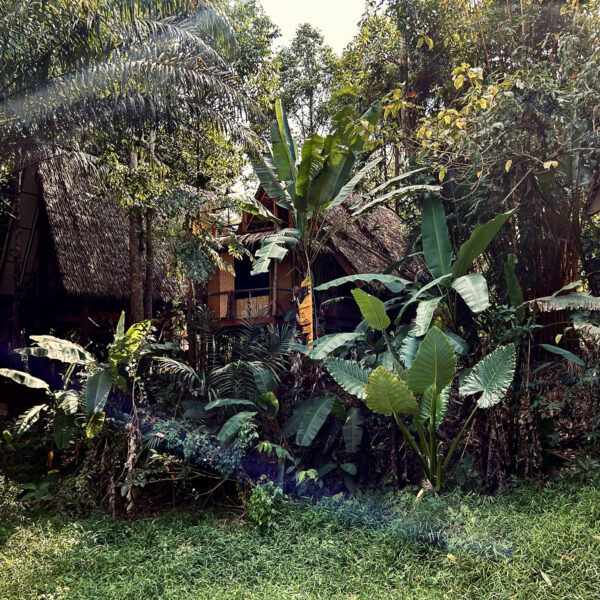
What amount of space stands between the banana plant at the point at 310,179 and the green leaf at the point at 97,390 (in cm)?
190

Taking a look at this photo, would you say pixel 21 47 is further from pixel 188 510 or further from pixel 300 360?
pixel 188 510

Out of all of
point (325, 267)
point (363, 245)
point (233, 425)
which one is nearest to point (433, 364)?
point (233, 425)

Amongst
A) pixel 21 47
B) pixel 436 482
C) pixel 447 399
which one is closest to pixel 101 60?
pixel 21 47

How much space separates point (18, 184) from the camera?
29.8 ft

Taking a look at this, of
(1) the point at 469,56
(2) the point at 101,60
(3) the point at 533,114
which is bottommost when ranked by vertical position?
(3) the point at 533,114

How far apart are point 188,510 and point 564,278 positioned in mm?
4685

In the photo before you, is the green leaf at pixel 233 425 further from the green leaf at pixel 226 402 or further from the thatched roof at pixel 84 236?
the thatched roof at pixel 84 236

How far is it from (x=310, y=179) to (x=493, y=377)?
2.80m

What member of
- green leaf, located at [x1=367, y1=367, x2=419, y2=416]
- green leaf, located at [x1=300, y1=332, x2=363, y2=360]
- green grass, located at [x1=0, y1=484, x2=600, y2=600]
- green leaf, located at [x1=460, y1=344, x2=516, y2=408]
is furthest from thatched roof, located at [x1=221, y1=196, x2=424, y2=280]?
green grass, located at [x1=0, y1=484, x2=600, y2=600]

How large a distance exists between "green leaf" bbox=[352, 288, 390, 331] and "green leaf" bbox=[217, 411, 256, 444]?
4.69 feet

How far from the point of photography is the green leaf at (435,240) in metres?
5.88

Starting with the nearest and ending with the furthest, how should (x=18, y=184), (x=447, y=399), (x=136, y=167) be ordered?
(x=447, y=399), (x=136, y=167), (x=18, y=184)

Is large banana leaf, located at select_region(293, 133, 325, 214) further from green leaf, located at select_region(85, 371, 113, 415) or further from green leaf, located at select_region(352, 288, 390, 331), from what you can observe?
green leaf, located at select_region(85, 371, 113, 415)

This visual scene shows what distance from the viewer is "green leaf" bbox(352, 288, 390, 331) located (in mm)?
5102
